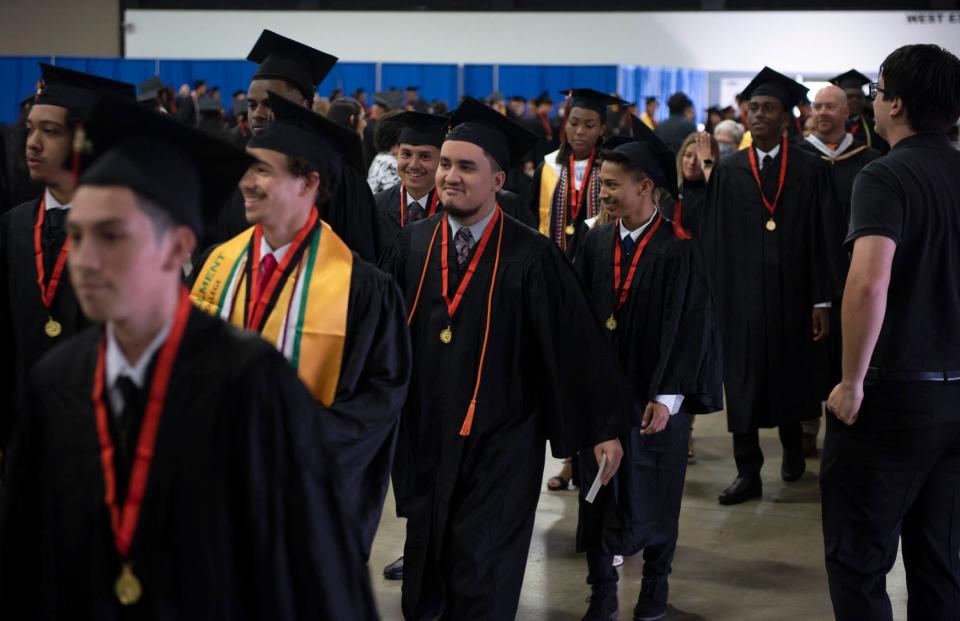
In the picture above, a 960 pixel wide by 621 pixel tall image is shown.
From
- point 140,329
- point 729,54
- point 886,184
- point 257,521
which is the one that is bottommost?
point 257,521

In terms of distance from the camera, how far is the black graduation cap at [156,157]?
2160mm

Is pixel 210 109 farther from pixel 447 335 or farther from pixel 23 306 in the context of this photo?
pixel 447 335

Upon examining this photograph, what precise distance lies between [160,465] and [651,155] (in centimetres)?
328

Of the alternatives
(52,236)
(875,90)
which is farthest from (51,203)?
(875,90)

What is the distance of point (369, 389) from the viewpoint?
3.42 metres

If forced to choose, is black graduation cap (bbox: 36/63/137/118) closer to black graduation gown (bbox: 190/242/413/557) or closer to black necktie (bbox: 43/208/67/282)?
black necktie (bbox: 43/208/67/282)

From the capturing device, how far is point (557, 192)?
22.6 feet

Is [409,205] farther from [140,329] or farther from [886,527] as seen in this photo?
[140,329]

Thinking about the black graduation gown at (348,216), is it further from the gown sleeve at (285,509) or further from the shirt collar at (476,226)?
the gown sleeve at (285,509)

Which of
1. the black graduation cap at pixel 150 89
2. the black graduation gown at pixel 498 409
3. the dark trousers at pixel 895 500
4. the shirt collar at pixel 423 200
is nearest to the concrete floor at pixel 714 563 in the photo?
the black graduation gown at pixel 498 409

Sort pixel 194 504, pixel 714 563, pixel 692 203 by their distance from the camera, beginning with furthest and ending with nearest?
pixel 692 203 < pixel 714 563 < pixel 194 504

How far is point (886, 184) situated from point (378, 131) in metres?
4.10

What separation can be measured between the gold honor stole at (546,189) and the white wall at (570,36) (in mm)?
15653

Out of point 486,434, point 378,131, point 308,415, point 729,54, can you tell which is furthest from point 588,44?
point 308,415
